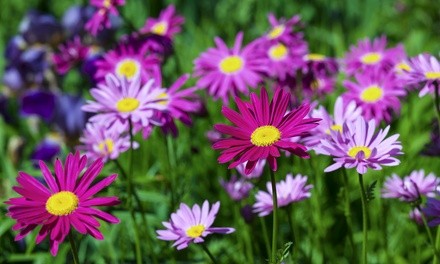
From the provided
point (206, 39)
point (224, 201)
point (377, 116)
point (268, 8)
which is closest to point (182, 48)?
point (206, 39)

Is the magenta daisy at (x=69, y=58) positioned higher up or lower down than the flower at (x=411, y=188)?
higher up

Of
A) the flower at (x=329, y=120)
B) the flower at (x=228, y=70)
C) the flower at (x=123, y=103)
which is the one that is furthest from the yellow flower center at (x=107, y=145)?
the flower at (x=329, y=120)

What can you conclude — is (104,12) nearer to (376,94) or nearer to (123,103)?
(123,103)

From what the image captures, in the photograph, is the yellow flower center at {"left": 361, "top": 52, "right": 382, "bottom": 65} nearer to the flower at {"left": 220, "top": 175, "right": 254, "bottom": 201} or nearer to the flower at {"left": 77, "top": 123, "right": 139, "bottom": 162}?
the flower at {"left": 220, "top": 175, "right": 254, "bottom": 201}

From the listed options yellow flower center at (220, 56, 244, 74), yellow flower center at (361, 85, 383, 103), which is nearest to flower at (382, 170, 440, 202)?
yellow flower center at (361, 85, 383, 103)

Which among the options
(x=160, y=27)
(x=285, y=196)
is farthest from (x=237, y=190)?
(x=160, y=27)

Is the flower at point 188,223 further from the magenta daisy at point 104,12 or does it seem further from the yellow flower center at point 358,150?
the magenta daisy at point 104,12

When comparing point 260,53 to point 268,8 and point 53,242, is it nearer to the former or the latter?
point 53,242
